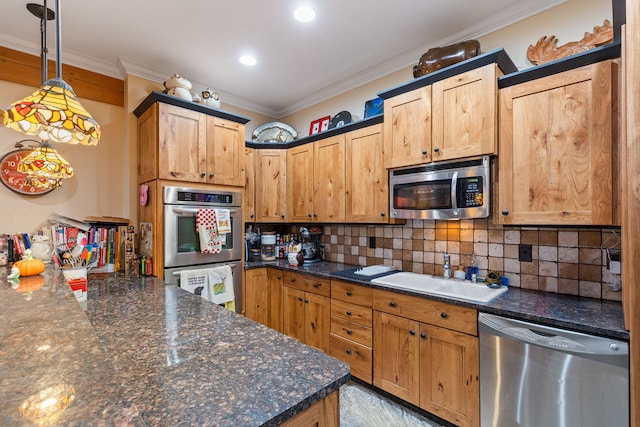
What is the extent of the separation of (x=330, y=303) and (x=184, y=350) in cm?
166

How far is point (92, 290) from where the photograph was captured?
189 cm

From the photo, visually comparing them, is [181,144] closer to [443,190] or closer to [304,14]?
[304,14]

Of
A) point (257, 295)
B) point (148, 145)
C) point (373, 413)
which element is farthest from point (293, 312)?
Result: point (148, 145)

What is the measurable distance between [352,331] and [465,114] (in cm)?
181

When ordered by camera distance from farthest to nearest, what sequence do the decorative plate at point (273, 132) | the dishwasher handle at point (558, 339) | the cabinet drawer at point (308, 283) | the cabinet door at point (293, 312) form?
the decorative plate at point (273, 132) < the cabinet door at point (293, 312) < the cabinet drawer at point (308, 283) < the dishwasher handle at point (558, 339)

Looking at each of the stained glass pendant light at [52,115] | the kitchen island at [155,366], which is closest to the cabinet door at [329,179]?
the kitchen island at [155,366]

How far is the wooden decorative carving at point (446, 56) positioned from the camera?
208cm

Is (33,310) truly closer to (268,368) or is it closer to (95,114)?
(268,368)

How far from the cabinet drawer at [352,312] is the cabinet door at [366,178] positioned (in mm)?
755

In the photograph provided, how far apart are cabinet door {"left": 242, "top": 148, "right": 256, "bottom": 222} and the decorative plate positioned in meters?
0.36

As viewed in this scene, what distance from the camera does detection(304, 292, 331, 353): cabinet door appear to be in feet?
8.51

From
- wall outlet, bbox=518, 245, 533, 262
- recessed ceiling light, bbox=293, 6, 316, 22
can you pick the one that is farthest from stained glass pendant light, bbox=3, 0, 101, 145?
wall outlet, bbox=518, 245, 533, 262

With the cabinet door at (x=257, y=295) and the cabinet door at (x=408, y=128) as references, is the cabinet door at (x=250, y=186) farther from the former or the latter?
the cabinet door at (x=408, y=128)

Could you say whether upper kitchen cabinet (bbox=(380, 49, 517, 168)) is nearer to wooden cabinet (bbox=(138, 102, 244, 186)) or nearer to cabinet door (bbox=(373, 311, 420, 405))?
cabinet door (bbox=(373, 311, 420, 405))
